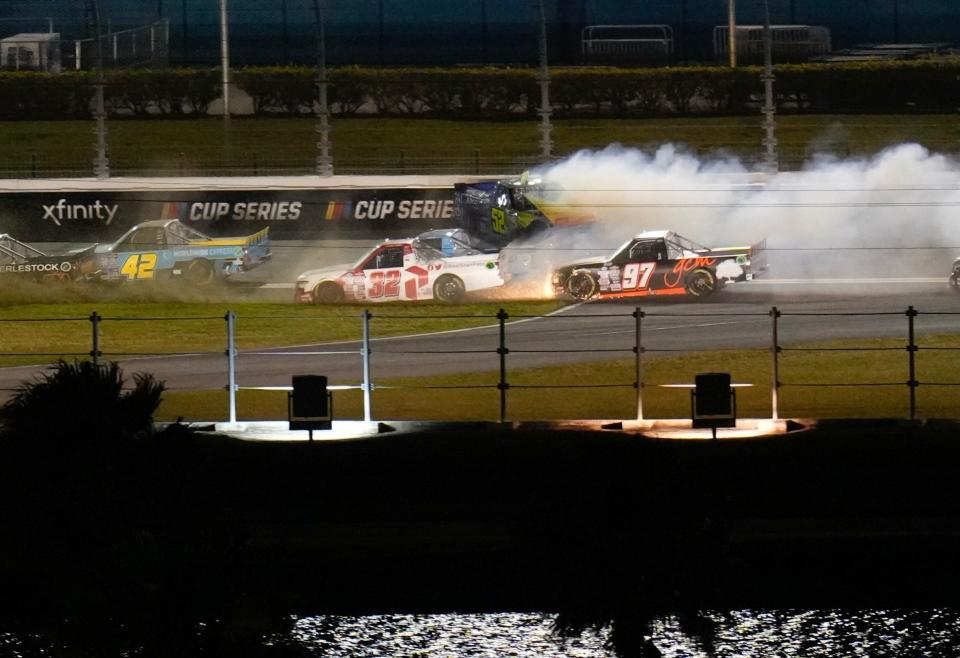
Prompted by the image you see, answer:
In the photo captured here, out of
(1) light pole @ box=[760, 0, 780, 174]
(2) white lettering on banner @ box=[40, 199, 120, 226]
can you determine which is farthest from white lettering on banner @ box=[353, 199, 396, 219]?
(1) light pole @ box=[760, 0, 780, 174]

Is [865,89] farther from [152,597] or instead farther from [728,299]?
[152,597]

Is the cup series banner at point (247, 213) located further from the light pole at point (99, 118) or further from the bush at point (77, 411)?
the bush at point (77, 411)

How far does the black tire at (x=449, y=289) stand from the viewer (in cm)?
3098

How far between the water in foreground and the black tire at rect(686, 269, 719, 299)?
62.9 feet

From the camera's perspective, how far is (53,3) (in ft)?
133

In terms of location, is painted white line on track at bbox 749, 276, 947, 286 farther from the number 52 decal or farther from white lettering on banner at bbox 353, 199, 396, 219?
the number 52 decal

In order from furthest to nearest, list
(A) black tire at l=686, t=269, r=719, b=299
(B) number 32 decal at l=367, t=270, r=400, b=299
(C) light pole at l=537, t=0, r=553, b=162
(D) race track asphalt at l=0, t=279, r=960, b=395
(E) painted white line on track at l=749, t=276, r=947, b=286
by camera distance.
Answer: (C) light pole at l=537, t=0, r=553, b=162 → (E) painted white line on track at l=749, t=276, r=947, b=286 → (B) number 32 decal at l=367, t=270, r=400, b=299 → (A) black tire at l=686, t=269, r=719, b=299 → (D) race track asphalt at l=0, t=279, r=960, b=395

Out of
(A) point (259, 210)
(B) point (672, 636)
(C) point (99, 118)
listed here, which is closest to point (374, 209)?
(A) point (259, 210)

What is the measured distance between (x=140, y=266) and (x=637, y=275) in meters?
10.1

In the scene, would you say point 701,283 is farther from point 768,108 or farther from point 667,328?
point 768,108

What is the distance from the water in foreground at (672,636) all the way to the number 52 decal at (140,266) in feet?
73.3

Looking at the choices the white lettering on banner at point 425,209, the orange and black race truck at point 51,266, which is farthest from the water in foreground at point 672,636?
the white lettering on banner at point 425,209

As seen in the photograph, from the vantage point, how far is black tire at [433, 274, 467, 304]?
102ft

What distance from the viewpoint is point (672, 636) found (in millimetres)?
11016
